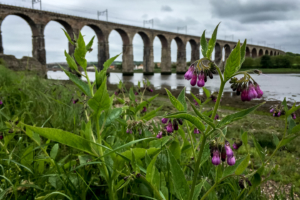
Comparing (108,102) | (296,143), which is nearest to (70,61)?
(108,102)

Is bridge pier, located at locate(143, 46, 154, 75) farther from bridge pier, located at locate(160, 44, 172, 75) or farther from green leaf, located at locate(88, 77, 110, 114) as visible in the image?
green leaf, located at locate(88, 77, 110, 114)

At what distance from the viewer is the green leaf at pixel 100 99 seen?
0.85 metres

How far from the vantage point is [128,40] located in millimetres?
39688

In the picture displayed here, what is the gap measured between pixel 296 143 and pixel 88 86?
9.36 ft

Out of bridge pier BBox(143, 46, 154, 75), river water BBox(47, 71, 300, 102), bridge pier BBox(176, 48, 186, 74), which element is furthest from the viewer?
bridge pier BBox(176, 48, 186, 74)

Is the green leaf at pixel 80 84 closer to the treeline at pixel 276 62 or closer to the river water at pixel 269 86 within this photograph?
the river water at pixel 269 86

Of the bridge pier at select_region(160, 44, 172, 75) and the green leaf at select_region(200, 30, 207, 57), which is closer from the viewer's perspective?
the green leaf at select_region(200, 30, 207, 57)

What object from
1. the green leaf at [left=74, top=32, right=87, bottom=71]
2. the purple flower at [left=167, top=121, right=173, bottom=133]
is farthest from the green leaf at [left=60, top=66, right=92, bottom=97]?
the purple flower at [left=167, top=121, right=173, bottom=133]

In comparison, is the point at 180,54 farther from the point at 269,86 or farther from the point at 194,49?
the point at 269,86

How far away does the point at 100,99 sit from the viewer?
890 mm

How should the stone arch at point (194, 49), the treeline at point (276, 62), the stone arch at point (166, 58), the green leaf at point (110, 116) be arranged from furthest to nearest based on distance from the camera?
the stone arch at point (194, 49) → the treeline at point (276, 62) → the stone arch at point (166, 58) → the green leaf at point (110, 116)

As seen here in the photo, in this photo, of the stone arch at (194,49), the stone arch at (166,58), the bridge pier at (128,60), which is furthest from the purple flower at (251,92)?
the stone arch at (194,49)

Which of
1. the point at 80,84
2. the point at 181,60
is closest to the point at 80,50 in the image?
the point at 80,84

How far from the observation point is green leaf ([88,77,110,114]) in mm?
853
